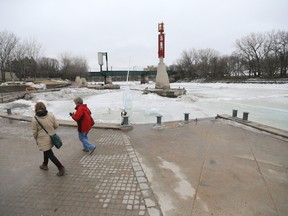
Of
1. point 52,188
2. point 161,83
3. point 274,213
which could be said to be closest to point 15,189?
point 52,188

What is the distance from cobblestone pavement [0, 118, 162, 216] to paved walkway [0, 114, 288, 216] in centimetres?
2

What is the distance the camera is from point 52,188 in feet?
10.8

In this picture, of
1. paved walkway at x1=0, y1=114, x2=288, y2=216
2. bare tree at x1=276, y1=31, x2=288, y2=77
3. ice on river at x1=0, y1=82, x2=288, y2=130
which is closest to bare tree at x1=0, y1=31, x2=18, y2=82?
ice on river at x1=0, y1=82, x2=288, y2=130

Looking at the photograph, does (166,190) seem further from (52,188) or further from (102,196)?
(52,188)

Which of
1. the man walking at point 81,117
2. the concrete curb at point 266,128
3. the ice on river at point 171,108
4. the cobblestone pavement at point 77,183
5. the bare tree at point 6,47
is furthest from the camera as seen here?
the bare tree at point 6,47

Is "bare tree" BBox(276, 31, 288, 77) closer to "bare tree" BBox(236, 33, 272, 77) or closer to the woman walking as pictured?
"bare tree" BBox(236, 33, 272, 77)

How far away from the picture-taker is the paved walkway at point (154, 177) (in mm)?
2803

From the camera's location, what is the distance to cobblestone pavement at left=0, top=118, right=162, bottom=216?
9.16 ft

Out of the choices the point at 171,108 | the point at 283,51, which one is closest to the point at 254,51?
the point at 283,51

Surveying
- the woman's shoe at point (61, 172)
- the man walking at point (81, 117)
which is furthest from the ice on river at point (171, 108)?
the woman's shoe at point (61, 172)

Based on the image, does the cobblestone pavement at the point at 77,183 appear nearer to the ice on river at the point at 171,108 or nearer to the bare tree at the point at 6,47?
the ice on river at the point at 171,108

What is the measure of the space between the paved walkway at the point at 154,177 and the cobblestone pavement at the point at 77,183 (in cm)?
2

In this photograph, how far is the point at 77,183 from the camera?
346 centimetres

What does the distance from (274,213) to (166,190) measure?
1604mm
